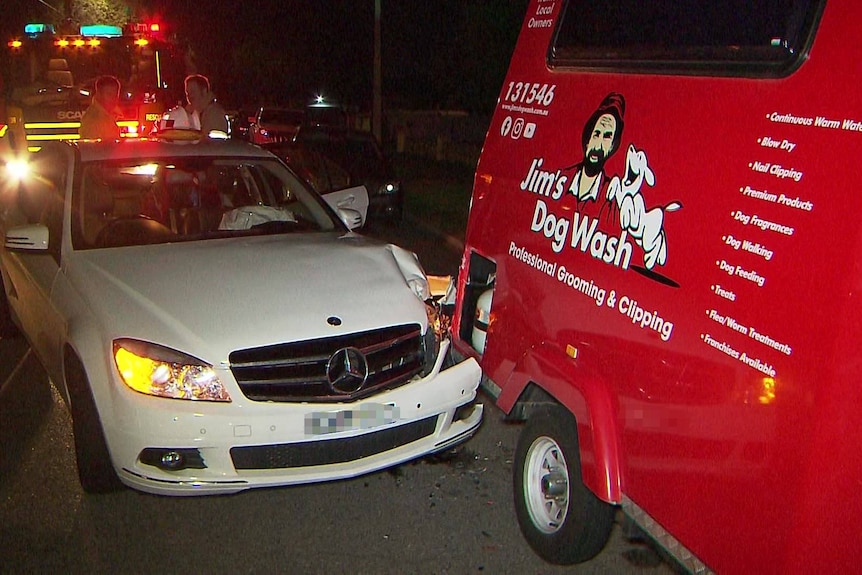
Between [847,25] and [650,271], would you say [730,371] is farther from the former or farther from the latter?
[847,25]

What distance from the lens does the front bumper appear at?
4.00 meters

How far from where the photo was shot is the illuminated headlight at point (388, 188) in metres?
13.4

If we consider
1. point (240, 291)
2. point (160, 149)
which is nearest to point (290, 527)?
point (240, 291)

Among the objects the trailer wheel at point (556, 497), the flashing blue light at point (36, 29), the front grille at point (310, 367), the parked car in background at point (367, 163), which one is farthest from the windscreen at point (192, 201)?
the flashing blue light at point (36, 29)

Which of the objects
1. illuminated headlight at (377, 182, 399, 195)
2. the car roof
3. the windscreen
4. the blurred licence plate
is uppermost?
the car roof

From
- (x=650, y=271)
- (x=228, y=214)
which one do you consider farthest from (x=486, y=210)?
(x=228, y=214)

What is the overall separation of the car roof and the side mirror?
0.69 m

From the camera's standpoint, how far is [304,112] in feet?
77.5

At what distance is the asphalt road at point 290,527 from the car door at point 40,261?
696 millimetres

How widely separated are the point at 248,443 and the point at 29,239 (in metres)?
2.00

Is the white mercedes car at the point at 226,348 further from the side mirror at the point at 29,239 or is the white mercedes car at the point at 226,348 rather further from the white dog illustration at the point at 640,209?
the white dog illustration at the point at 640,209

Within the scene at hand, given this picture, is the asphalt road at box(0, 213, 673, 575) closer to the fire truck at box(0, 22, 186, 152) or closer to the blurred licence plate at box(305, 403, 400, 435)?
the blurred licence plate at box(305, 403, 400, 435)

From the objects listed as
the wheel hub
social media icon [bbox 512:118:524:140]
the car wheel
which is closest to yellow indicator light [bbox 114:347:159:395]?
the car wheel

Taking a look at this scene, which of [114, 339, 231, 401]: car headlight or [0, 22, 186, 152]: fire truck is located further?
[0, 22, 186, 152]: fire truck
